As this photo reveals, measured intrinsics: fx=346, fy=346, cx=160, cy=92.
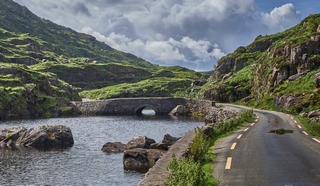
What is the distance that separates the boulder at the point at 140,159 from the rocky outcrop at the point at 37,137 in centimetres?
1919

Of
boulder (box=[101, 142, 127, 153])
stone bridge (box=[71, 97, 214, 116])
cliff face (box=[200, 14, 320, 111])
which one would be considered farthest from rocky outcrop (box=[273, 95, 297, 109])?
stone bridge (box=[71, 97, 214, 116])

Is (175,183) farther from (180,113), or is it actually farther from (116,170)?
(180,113)

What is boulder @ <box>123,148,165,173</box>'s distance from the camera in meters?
33.6

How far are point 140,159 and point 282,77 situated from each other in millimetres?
52179

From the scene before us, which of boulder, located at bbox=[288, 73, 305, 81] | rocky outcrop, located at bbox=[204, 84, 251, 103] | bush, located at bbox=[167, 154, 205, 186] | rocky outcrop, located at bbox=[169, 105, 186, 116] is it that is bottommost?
bush, located at bbox=[167, 154, 205, 186]

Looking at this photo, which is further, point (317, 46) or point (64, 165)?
point (317, 46)

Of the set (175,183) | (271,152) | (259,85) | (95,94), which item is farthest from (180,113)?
(175,183)

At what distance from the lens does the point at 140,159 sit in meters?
34.5

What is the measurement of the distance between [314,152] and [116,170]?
1872 cm

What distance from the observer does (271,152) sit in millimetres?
21359

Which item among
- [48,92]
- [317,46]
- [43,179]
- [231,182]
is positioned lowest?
[43,179]

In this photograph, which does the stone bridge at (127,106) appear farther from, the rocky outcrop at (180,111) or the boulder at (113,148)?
the boulder at (113,148)

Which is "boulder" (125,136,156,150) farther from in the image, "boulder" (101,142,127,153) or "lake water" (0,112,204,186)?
"boulder" (101,142,127,153)

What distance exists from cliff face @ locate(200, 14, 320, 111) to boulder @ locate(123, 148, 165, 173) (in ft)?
108
